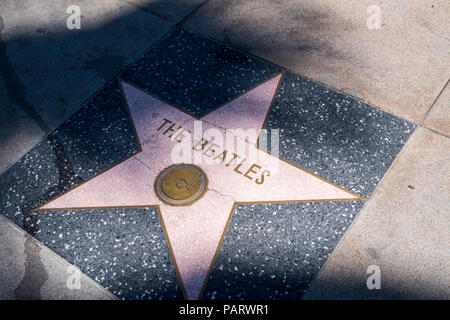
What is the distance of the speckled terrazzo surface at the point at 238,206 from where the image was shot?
197cm

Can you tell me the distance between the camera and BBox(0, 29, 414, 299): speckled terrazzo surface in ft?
6.46

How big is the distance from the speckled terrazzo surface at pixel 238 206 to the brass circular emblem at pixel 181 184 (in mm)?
167

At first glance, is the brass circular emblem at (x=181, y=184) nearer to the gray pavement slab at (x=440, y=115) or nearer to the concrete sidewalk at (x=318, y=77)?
the concrete sidewalk at (x=318, y=77)

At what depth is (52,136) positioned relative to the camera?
2.60m

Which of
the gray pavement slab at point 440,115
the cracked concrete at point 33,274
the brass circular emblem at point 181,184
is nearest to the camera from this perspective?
the cracked concrete at point 33,274

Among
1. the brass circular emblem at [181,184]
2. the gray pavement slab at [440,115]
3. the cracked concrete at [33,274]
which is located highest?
the gray pavement slab at [440,115]

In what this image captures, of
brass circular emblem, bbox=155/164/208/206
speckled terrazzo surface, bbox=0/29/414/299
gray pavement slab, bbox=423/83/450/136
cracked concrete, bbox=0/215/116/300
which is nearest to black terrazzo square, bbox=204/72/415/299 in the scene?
speckled terrazzo surface, bbox=0/29/414/299

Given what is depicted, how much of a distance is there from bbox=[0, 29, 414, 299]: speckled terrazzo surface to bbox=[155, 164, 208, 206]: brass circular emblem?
167mm

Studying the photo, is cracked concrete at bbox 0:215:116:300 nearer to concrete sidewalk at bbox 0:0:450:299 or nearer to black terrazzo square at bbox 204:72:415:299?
concrete sidewalk at bbox 0:0:450:299

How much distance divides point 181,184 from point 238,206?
0.38m

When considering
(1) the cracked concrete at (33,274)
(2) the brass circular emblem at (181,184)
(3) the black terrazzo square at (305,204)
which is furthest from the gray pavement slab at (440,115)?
(1) the cracked concrete at (33,274)

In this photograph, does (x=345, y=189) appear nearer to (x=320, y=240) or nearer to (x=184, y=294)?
(x=320, y=240)

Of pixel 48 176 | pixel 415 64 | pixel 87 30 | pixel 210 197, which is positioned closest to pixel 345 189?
pixel 210 197

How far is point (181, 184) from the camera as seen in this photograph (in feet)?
7.47
